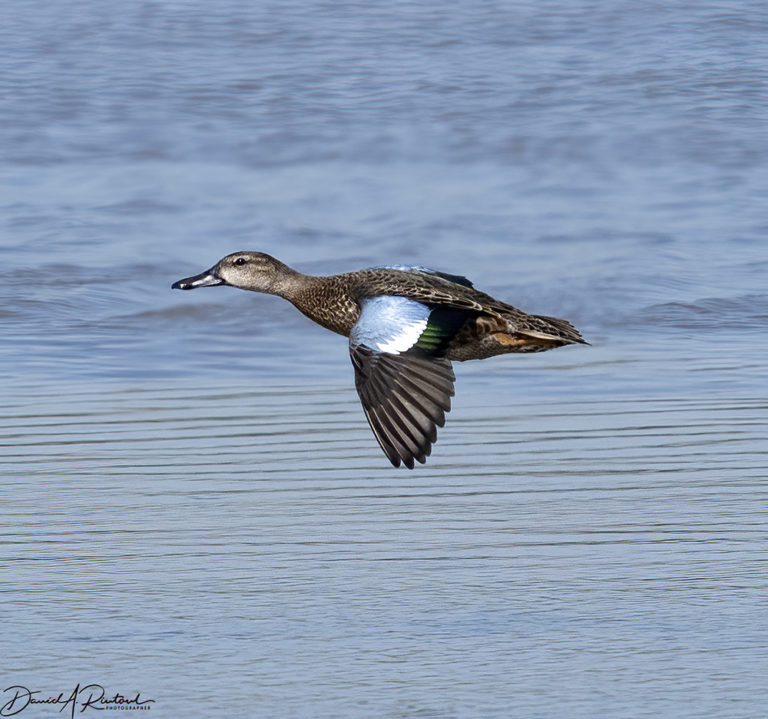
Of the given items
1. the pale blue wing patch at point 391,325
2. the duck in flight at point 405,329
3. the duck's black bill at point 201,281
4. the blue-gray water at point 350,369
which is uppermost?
the pale blue wing patch at point 391,325

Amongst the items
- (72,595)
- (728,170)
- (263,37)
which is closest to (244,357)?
(72,595)

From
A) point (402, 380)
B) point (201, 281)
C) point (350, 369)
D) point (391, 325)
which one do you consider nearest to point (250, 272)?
point (201, 281)

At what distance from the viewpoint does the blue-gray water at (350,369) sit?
5867 mm

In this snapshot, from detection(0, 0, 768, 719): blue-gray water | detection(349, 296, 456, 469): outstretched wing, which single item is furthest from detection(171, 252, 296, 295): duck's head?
detection(349, 296, 456, 469): outstretched wing

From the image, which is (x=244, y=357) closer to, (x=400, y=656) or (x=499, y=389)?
(x=499, y=389)

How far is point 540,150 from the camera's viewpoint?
14.2 meters

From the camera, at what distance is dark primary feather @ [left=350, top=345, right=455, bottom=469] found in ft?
21.5

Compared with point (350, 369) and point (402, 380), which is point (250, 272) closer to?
point (350, 369)

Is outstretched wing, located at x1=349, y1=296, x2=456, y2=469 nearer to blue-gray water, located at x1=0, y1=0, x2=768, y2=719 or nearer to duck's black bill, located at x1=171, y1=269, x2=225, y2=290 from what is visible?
blue-gray water, located at x1=0, y1=0, x2=768, y2=719

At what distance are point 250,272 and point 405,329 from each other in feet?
5.99

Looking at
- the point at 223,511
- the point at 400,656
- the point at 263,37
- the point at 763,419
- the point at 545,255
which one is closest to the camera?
the point at 400,656

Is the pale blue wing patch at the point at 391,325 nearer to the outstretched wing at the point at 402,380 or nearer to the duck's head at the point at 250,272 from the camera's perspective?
the outstretched wing at the point at 402,380

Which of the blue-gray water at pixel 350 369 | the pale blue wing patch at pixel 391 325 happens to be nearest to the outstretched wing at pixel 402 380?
the pale blue wing patch at pixel 391 325

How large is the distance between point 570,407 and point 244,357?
2084 millimetres
